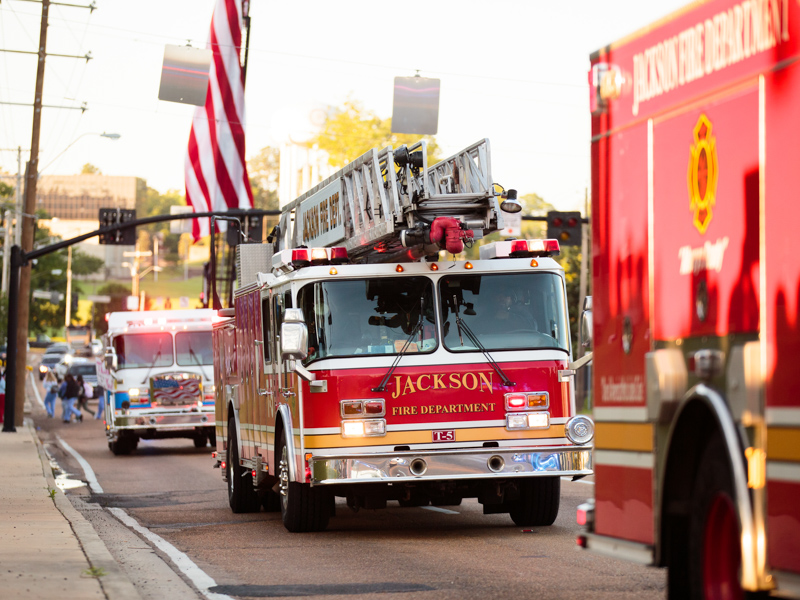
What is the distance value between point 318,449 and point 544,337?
2457 mm

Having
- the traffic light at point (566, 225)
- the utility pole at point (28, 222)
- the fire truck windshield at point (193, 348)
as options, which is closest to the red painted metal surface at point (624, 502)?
the traffic light at point (566, 225)

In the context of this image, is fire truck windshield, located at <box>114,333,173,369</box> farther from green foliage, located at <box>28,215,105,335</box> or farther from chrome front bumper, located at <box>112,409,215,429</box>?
green foliage, located at <box>28,215,105,335</box>

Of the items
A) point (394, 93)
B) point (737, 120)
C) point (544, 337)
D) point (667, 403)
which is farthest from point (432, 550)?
point (394, 93)

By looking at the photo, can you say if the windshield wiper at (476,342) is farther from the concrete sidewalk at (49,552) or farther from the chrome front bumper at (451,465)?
the concrete sidewalk at (49,552)

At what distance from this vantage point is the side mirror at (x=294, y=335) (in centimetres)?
1234

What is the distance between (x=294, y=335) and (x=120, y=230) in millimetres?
24323

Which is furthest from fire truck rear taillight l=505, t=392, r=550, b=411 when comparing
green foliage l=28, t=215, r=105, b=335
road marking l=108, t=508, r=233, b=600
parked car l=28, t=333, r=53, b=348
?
parked car l=28, t=333, r=53, b=348

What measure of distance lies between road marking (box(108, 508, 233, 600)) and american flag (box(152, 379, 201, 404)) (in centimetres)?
1330

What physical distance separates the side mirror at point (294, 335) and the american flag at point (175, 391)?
1781cm

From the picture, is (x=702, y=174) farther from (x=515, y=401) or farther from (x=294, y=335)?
(x=515, y=401)

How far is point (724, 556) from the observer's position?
6133 millimetres

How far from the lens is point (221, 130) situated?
3384 cm

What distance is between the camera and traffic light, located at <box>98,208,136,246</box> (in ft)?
119

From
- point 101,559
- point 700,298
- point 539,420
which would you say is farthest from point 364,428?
point 700,298
